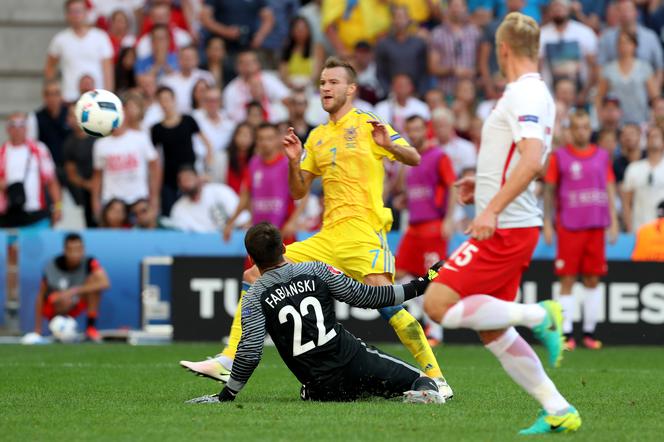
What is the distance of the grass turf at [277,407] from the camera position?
716 cm

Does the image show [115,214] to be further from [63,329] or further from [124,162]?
[63,329]

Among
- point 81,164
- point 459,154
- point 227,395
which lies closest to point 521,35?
point 227,395

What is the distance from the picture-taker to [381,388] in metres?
8.76

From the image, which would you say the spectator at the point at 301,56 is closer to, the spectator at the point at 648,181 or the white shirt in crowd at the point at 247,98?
the white shirt in crowd at the point at 247,98

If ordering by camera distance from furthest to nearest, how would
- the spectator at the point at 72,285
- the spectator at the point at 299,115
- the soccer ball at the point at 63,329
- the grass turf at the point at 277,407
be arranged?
the spectator at the point at 299,115, the spectator at the point at 72,285, the soccer ball at the point at 63,329, the grass turf at the point at 277,407

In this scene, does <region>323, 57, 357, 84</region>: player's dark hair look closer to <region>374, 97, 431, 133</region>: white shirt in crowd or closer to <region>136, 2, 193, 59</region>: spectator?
<region>374, 97, 431, 133</region>: white shirt in crowd

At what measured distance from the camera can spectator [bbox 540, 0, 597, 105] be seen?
19016 mm

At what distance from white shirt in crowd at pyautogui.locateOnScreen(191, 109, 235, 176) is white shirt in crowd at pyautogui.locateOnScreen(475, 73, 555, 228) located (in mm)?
11477

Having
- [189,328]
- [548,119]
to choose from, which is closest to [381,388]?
[548,119]

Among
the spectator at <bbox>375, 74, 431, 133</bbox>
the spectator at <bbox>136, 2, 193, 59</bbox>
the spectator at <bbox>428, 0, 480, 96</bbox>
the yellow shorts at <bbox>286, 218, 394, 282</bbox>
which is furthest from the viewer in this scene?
the spectator at <bbox>136, 2, 193, 59</bbox>

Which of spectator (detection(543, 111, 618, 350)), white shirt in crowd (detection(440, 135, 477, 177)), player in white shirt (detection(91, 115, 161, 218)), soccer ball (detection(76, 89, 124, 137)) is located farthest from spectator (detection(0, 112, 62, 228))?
spectator (detection(543, 111, 618, 350))

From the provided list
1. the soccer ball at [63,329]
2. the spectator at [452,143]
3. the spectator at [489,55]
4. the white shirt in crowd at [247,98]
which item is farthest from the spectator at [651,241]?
the soccer ball at [63,329]

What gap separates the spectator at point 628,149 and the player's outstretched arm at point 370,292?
30.5ft

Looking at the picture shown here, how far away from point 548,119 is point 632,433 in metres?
1.81
